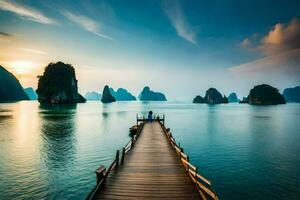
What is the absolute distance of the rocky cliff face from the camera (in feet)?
595

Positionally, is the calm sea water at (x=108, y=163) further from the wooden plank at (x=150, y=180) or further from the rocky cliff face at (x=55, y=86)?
the rocky cliff face at (x=55, y=86)

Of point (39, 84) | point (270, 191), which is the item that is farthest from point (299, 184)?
point (39, 84)

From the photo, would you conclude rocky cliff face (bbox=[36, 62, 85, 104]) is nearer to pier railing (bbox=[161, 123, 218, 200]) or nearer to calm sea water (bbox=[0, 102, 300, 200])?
calm sea water (bbox=[0, 102, 300, 200])

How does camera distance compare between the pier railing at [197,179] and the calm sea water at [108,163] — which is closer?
the pier railing at [197,179]

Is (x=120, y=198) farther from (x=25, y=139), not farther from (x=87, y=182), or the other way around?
(x=25, y=139)

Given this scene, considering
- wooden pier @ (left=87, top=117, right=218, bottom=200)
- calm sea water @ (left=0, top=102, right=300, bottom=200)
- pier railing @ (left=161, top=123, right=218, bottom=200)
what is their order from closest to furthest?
pier railing @ (left=161, top=123, right=218, bottom=200), wooden pier @ (left=87, top=117, right=218, bottom=200), calm sea water @ (left=0, top=102, right=300, bottom=200)

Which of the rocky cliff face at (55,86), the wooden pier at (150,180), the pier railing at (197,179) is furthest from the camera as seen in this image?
the rocky cliff face at (55,86)

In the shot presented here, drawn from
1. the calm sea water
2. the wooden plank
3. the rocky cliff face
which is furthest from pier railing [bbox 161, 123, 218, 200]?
the rocky cliff face

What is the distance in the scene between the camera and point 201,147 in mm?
31406

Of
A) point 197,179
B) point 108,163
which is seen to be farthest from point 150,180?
point 108,163

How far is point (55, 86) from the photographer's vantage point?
7195 inches

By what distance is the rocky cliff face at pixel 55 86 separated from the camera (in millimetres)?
181500

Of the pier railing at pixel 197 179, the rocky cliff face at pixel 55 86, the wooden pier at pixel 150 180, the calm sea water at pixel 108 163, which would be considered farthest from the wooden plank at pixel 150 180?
the rocky cliff face at pixel 55 86

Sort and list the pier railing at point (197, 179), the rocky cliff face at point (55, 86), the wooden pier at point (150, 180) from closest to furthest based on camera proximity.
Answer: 1. the pier railing at point (197, 179)
2. the wooden pier at point (150, 180)
3. the rocky cliff face at point (55, 86)
